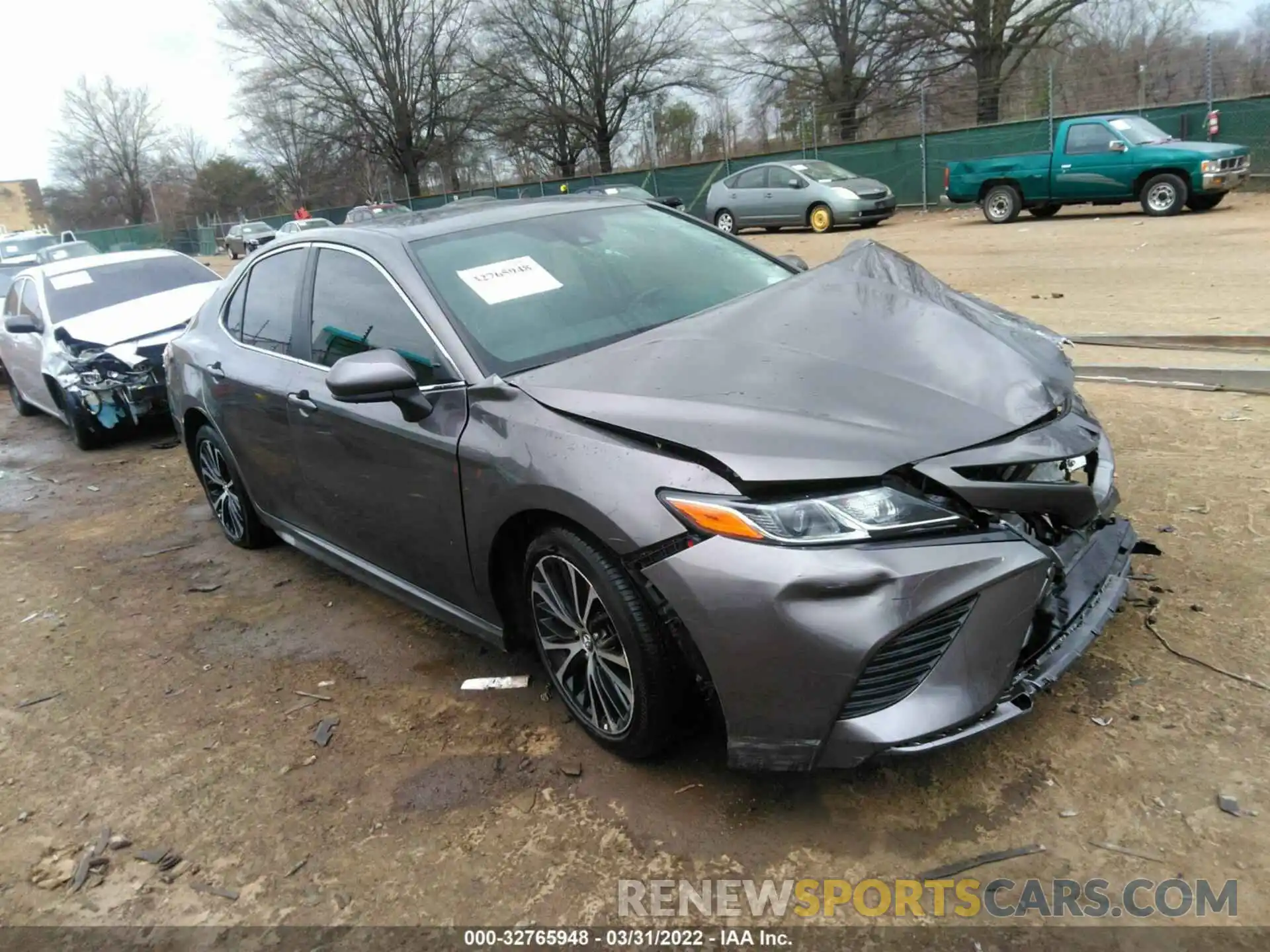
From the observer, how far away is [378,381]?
9.29 feet

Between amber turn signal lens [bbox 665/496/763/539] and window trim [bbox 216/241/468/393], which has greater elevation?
window trim [bbox 216/241/468/393]

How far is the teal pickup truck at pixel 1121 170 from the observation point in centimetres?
1459

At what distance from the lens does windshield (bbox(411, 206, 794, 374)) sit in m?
3.04

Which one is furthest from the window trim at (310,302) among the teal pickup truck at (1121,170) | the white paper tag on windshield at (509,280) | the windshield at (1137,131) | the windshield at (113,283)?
the windshield at (1137,131)

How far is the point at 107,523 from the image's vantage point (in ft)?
19.5

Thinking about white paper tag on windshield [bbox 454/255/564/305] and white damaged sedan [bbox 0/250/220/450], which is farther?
white damaged sedan [bbox 0/250/220/450]

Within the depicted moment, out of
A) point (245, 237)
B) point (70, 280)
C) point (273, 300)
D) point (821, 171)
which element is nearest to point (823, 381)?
point (273, 300)

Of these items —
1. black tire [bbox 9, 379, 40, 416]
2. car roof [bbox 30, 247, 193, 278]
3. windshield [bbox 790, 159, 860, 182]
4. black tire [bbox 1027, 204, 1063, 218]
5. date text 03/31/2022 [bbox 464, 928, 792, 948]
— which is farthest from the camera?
windshield [bbox 790, 159, 860, 182]

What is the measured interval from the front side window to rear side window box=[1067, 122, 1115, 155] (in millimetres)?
15561

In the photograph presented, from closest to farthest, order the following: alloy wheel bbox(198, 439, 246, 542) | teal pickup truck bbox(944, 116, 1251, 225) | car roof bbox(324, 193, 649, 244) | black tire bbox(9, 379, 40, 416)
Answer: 1. car roof bbox(324, 193, 649, 244)
2. alloy wheel bbox(198, 439, 246, 542)
3. black tire bbox(9, 379, 40, 416)
4. teal pickup truck bbox(944, 116, 1251, 225)

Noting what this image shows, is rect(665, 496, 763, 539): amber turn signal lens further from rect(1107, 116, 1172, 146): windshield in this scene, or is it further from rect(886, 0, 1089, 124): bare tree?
rect(886, 0, 1089, 124): bare tree

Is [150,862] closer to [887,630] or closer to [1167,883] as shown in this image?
[887,630]

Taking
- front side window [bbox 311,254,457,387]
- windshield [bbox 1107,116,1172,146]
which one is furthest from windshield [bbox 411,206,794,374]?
windshield [bbox 1107,116,1172,146]

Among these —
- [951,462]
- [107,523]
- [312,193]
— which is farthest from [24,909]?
[312,193]
